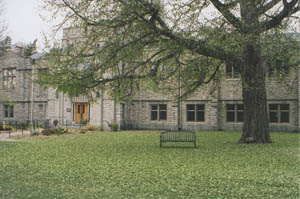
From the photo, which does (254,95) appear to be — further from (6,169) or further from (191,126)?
(191,126)

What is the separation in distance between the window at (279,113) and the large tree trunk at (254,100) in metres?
12.8

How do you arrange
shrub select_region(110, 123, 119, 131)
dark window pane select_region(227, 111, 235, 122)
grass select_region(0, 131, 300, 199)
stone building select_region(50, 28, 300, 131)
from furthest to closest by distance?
1. dark window pane select_region(227, 111, 235, 122)
2. shrub select_region(110, 123, 119, 131)
3. stone building select_region(50, 28, 300, 131)
4. grass select_region(0, 131, 300, 199)

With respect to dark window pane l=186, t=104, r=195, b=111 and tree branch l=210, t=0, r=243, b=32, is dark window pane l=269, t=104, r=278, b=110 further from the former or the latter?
tree branch l=210, t=0, r=243, b=32

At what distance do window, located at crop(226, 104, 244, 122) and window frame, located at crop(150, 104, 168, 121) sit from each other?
6.02 metres

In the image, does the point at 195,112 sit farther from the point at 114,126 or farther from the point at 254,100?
the point at 254,100

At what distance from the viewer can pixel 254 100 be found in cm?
1560

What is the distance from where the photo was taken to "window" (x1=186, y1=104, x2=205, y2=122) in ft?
96.2

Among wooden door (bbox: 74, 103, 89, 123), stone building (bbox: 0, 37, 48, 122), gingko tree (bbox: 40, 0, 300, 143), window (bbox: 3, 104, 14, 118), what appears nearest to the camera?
gingko tree (bbox: 40, 0, 300, 143)

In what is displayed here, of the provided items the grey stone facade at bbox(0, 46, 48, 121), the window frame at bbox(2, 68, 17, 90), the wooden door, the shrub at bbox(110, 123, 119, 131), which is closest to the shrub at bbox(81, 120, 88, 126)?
the wooden door

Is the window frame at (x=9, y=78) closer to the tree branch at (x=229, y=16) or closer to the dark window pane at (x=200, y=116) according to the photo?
the dark window pane at (x=200, y=116)

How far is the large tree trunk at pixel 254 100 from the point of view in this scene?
15508mm

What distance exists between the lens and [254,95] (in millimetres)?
15594

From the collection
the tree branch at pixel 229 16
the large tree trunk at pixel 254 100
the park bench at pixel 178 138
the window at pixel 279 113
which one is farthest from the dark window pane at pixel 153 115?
the tree branch at pixel 229 16

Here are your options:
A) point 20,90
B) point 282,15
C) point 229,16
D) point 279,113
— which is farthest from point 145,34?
point 20,90
